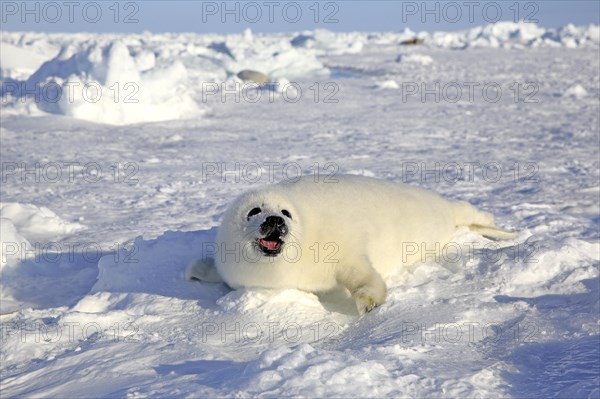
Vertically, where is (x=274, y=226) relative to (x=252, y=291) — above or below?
above

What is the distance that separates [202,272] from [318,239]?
0.50 metres

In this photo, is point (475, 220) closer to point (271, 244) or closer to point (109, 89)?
point (271, 244)

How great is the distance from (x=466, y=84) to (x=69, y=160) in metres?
10.5

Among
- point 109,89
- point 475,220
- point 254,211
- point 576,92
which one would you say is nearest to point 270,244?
point 254,211

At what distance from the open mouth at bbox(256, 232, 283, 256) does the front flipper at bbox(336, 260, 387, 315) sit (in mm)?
289

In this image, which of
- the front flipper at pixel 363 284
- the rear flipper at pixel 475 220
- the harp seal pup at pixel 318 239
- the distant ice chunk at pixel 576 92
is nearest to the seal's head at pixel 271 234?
the harp seal pup at pixel 318 239

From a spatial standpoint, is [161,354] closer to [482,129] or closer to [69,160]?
[69,160]

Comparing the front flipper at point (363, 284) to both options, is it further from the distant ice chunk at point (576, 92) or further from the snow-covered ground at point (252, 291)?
the distant ice chunk at point (576, 92)

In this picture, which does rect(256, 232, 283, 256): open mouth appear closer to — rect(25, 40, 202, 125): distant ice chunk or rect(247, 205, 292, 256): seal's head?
rect(247, 205, 292, 256): seal's head

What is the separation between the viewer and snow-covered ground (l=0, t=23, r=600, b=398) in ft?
5.90

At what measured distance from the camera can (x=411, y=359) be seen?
185 centimetres

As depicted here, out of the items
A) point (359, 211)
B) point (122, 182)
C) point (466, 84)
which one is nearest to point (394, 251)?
point (359, 211)

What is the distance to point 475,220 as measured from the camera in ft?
11.5

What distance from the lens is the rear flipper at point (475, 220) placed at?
11.2ft
